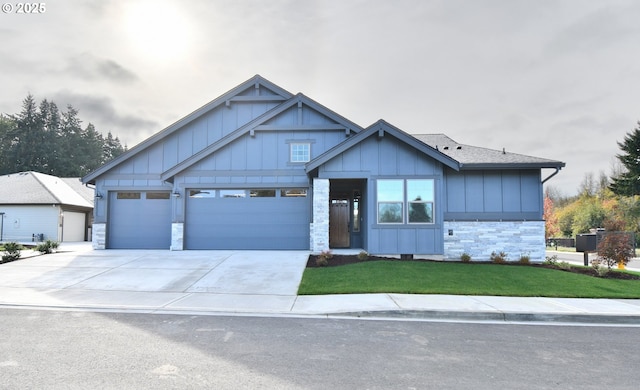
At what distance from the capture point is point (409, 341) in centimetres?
512

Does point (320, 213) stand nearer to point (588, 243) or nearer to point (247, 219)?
point (247, 219)

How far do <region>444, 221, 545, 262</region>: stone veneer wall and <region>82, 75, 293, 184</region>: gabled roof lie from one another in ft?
32.1

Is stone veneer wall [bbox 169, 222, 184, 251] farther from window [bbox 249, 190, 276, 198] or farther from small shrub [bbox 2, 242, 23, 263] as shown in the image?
small shrub [bbox 2, 242, 23, 263]

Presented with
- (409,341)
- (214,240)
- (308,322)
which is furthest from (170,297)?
(214,240)

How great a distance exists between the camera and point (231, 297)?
7961 mm

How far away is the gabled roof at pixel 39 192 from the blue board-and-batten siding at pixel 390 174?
2181 centimetres

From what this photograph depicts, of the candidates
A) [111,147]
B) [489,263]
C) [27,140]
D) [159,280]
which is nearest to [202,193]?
[159,280]

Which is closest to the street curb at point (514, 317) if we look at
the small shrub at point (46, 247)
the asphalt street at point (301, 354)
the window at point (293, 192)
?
the asphalt street at point (301, 354)

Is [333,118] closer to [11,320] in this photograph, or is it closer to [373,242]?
[373,242]

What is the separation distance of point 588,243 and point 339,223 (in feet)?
32.3

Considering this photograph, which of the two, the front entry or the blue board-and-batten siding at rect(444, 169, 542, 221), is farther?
the front entry

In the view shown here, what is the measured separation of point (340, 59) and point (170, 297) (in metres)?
11.3

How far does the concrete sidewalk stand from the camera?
6.61 m

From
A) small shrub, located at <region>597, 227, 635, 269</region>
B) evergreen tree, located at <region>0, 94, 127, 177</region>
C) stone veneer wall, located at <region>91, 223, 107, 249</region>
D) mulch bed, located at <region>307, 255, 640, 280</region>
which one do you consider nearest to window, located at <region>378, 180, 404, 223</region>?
mulch bed, located at <region>307, 255, 640, 280</region>
